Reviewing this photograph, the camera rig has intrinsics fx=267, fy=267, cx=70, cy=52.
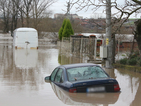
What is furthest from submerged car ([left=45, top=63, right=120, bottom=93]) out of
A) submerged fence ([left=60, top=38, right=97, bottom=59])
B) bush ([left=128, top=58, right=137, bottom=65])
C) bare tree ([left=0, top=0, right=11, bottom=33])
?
bare tree ([left=0, top=0, right=11, bottom=33])

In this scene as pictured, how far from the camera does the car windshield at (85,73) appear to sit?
8.64 metres

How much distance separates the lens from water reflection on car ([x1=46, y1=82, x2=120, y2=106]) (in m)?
7.57

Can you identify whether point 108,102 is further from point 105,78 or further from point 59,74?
point 59,74

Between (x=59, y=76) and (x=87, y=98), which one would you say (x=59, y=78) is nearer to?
(x=59, y=76)

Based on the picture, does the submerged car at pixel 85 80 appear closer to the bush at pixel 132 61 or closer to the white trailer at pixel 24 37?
the bush at pixel 132 61

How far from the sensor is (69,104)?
290 inches

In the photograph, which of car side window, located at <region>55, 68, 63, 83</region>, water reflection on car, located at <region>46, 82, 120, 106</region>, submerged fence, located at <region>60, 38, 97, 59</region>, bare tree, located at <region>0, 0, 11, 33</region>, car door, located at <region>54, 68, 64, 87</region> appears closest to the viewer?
water reflection on car, located at <region>46, 82, 120, 106</region>

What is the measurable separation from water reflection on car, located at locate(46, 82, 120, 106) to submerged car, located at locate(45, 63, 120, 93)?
154 mm

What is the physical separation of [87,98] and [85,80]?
0.63 meters

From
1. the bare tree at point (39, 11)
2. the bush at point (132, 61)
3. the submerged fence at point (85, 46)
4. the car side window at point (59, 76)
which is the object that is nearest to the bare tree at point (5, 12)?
the bare tree at point (39, 11)

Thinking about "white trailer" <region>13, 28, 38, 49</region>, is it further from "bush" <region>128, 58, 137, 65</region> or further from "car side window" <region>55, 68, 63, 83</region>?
"car side window" <region>55, 68, 63, 83</region>

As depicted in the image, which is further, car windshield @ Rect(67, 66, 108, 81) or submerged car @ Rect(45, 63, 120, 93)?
car windshield @ Rect(67, 66, 108, 81)

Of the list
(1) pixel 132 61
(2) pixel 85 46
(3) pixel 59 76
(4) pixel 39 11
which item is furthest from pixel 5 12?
(3) pixel 59 76

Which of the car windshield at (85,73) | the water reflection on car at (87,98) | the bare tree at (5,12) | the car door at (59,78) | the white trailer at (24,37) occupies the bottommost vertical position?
the water reflection on car at (87,98)
